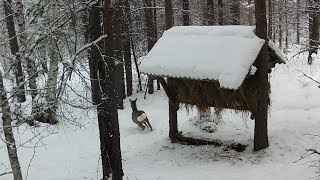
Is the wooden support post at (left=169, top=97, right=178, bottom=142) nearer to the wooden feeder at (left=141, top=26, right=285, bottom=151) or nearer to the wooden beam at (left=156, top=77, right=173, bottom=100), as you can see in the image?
the wooden feeder at (left=141, top=26, right=285, bottom=151)

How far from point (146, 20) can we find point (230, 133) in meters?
9.12

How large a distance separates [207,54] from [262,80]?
161cm

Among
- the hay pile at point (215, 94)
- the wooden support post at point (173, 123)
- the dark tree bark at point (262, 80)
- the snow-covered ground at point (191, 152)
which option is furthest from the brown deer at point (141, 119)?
the dark tree bark at point (262, 80)

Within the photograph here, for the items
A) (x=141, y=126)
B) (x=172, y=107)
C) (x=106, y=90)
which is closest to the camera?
(x=106, y=90)

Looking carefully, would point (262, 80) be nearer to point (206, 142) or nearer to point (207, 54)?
point (207, 54)

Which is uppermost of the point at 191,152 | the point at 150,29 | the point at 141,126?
the point at 150,29

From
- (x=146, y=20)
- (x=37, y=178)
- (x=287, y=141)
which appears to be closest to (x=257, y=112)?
(x=287, y=141)

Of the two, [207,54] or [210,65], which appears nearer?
[210,65]

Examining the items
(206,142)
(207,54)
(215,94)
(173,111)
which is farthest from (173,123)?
(207,54)

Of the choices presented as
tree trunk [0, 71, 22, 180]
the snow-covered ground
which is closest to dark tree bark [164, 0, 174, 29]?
the snow-covered ground

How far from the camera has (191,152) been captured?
1176 centimetres

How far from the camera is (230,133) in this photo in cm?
1264

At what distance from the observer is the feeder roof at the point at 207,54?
9.73 meters

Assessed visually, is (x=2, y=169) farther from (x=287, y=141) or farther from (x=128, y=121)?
(x=287, y=141)
